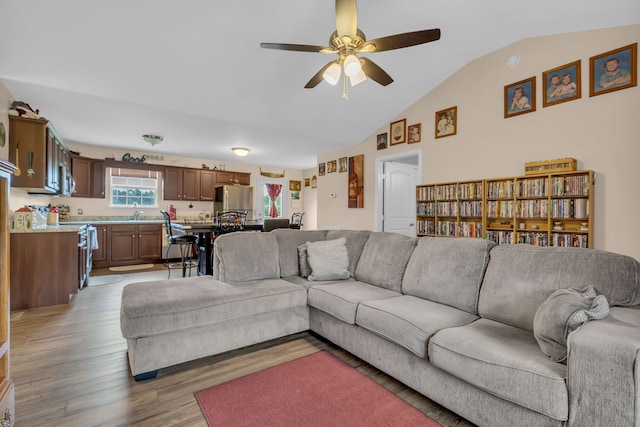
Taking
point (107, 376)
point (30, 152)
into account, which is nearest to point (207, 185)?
point (30, 152)

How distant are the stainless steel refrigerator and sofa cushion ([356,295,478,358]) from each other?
5783 mm

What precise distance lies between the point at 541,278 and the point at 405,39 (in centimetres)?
188

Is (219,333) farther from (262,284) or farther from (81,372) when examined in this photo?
(81,372)

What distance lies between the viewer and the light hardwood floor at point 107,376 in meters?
1.59

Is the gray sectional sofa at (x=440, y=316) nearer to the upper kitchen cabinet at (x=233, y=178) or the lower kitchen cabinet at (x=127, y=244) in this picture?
the lower kitchen cabinet at (x=127, y=244)

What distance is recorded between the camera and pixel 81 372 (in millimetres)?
2008

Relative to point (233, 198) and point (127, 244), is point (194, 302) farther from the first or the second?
point (233, 198)

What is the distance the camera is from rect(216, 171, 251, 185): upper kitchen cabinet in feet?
24.7

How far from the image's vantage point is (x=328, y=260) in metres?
2.85

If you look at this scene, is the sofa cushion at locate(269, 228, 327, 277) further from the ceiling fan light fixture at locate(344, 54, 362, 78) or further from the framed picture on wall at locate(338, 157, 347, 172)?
the framed picture on wall at locate(338, 157, 347, 172)

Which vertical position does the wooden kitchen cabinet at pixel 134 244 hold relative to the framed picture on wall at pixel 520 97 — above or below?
below

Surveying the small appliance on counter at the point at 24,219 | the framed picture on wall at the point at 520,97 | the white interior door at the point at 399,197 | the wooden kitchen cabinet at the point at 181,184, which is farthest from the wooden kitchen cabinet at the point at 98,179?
the framed picture on wall at the point at 520,97

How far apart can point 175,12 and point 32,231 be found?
283 centimetres

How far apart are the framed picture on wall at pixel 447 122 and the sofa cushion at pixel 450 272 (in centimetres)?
257
